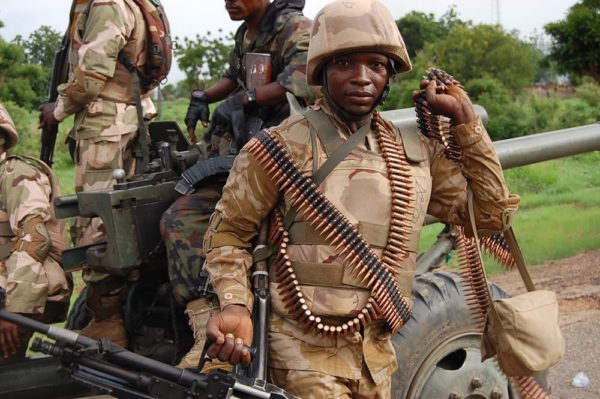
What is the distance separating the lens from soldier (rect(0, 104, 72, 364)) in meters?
4.42

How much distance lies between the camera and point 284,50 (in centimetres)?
442

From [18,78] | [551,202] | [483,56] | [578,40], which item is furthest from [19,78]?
[483,56]

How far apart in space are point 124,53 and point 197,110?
1.02 m

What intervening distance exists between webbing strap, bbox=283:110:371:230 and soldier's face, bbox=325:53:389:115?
0.25 ft

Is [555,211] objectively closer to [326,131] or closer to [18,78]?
[326,131]

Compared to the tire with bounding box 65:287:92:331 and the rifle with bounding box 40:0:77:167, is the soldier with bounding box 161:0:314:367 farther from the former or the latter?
the rifle with bounding box 40:0:77:167

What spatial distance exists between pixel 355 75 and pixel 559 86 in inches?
1760

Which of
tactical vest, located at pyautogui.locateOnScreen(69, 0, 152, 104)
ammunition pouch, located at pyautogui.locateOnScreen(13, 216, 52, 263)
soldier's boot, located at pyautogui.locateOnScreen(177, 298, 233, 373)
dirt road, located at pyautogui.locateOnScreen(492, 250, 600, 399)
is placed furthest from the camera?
dirt road, located at pyautogui.locateOnScreen(492, 250, 600, 399)

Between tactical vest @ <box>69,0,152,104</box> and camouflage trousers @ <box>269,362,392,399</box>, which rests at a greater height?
tactical vest @ <box>69,0,152,104</box>

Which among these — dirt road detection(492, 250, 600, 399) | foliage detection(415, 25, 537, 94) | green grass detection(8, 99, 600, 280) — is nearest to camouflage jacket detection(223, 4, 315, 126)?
dirt road detection(492, 250, 600, 399)

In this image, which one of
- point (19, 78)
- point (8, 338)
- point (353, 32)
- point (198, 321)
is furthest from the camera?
point (19, 78)

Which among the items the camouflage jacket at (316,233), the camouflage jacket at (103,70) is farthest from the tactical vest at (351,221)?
the camouflage jacket at (103,70)

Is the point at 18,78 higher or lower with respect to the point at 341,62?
higher

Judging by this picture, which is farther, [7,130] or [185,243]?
[7,130]
